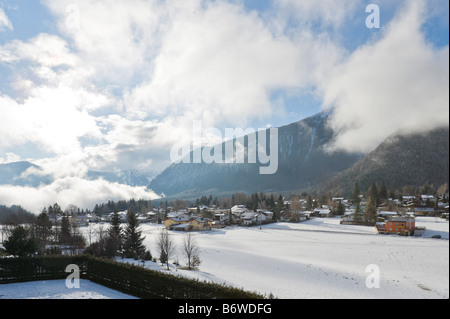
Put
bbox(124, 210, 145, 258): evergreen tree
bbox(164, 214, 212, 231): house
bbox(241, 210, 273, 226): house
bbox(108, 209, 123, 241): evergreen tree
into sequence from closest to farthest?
bbox(124, 210, 145, 258): evergreen tree → bbox(108, 209, 123, 241): evergreen tree → bbox(164, 214, 212, 231): house → bbox(241, 210, 273, 226): house

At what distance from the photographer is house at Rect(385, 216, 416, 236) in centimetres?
3984

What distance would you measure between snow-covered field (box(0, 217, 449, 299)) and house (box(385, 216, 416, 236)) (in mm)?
2563

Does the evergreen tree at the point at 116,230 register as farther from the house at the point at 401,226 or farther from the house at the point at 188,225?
the house at the point at 401,226

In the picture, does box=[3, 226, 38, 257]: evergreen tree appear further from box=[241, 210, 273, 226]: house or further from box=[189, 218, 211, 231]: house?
box=[241, 210, 273, 226]: house

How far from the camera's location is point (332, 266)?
22.2 metres

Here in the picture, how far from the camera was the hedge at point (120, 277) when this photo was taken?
31.1 ft

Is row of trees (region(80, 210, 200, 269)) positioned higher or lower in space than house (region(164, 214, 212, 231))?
higher

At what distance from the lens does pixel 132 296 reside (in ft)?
40.1

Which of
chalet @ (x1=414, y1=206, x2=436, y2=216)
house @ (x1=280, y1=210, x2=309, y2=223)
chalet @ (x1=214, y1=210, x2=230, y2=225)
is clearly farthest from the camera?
chalet @ (x1=214, y1=210, x2=230, y2=225)

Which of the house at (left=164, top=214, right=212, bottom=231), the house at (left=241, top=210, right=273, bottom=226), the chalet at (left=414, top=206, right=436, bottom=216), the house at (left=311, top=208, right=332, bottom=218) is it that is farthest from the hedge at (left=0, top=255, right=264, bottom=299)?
the house at (left=311, top=208, right=332, bottom=218)

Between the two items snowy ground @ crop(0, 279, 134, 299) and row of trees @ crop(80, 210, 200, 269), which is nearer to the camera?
snowy ground @ crop(0, 279, 134, 299)

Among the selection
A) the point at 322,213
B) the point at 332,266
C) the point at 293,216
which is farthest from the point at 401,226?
the point at 322,213
